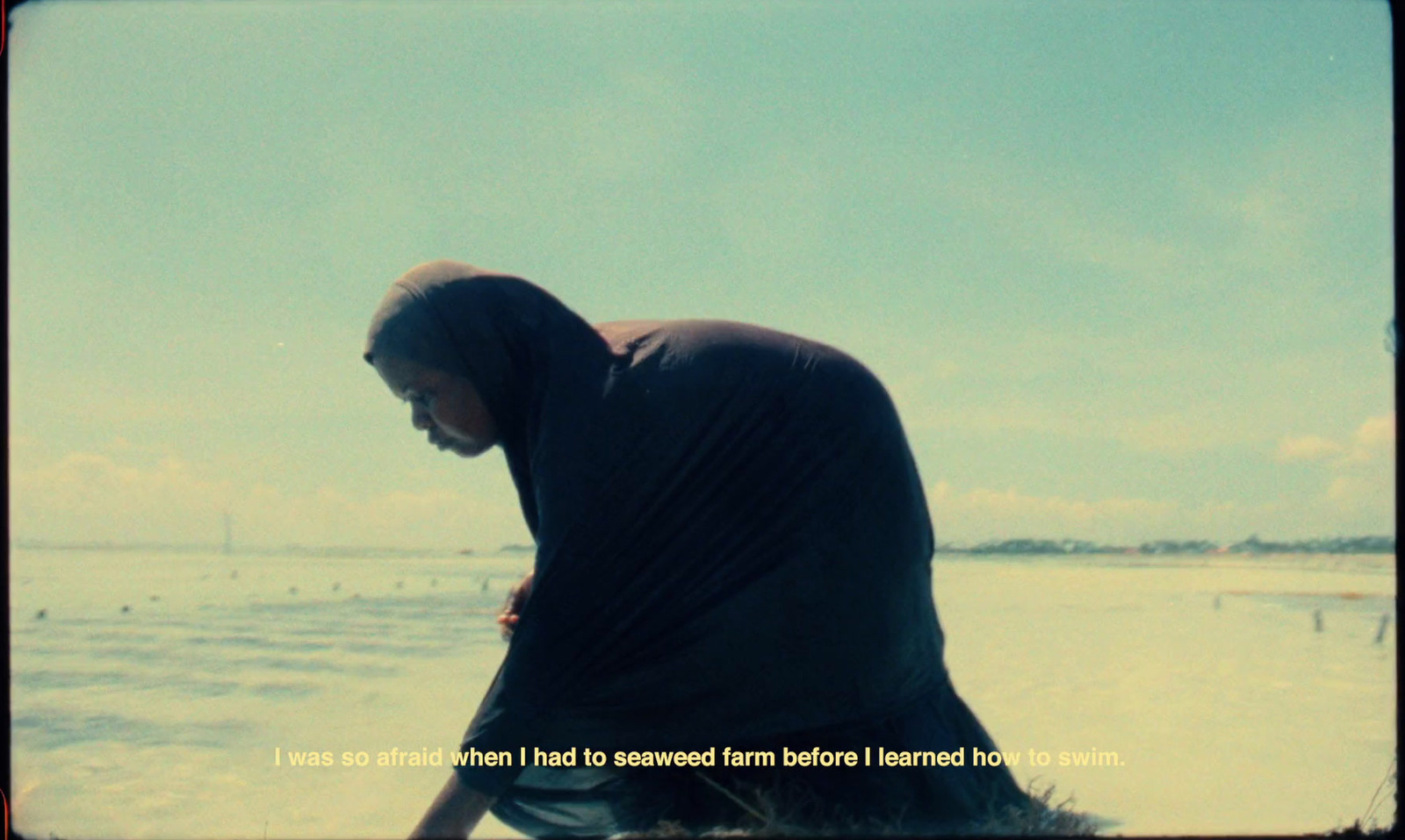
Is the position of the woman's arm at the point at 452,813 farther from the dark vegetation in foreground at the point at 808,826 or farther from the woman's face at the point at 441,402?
the woman's face at the point at 441,402

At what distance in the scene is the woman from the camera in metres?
2.58

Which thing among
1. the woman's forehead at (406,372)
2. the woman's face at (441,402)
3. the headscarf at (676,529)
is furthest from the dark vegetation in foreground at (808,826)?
the woman's forehead at (406,372)

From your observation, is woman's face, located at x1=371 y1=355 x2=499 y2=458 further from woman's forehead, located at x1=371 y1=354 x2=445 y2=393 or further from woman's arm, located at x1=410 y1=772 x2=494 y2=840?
woman's arm, located at x1=410 y1=772 x2=494 y2=840

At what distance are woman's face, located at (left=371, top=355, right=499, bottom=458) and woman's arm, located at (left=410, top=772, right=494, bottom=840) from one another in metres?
0.75

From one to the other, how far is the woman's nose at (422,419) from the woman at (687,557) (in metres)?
0.01

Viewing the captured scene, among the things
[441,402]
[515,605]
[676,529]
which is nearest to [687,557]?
[676,529]

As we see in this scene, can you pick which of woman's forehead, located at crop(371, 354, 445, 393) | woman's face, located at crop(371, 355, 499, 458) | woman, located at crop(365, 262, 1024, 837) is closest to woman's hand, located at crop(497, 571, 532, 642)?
woman, located at crop(365, 262, 1024, 837)

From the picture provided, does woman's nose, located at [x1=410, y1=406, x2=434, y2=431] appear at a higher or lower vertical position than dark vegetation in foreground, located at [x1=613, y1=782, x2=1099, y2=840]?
higher

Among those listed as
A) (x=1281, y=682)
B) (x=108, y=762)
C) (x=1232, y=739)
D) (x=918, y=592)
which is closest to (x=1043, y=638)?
(x=1281, y=682)

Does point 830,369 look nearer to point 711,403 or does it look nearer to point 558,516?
point 711,403

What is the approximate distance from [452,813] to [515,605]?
1.67 ft

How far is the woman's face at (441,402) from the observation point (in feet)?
8.71

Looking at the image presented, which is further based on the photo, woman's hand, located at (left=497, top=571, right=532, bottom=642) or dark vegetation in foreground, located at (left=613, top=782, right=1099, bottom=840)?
woman's hand, located at (left=497, top=571, right=532, bottom=642)

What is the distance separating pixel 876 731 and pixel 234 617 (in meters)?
7.85
